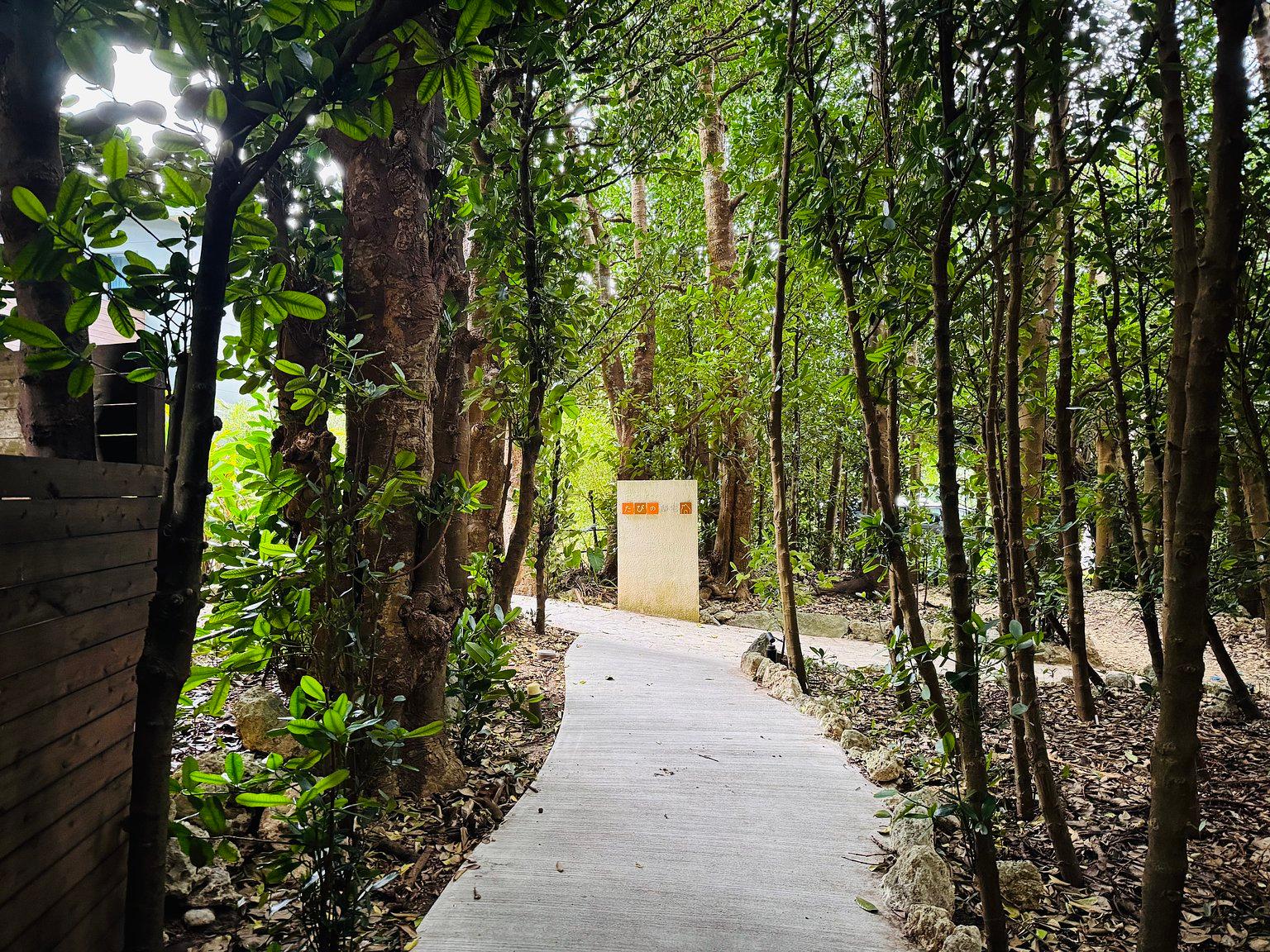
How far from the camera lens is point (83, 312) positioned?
3.89 ft

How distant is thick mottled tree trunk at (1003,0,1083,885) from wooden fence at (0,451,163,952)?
2277mm

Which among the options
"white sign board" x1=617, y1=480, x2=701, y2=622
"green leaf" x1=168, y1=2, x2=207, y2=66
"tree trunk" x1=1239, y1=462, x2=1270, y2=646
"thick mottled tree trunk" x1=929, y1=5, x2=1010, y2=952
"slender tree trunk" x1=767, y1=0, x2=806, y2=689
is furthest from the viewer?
"white sign board" x1=617, y1=480, x2=701, y2=622

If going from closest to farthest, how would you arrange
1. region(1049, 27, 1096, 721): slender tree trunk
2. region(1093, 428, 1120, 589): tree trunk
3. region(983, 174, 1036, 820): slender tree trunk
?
region(983, 174, 1036, 820): slender tree trunk
region(1049, 27, 1096, 721): slender tree trunk
region(1093, 428, 1120, 589): tree trunk

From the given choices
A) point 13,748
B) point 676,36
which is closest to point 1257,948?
point 13,748

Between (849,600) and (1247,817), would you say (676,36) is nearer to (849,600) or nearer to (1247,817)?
(1247,817)

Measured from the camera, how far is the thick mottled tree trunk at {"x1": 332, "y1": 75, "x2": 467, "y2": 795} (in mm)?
2719

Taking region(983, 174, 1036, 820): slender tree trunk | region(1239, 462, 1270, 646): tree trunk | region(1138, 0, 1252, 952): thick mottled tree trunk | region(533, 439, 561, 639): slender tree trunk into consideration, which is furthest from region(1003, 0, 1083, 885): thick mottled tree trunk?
region(533, 439, 561, 639): slender tree trunk

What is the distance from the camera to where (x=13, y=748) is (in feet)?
4.16

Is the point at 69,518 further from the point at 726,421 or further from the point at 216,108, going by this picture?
the point at 726,421

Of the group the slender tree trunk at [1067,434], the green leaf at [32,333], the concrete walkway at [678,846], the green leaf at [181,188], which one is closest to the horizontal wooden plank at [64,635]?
the green leaf at [32,333]

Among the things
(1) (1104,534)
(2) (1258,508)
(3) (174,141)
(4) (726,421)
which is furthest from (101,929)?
(1) (1104,534)

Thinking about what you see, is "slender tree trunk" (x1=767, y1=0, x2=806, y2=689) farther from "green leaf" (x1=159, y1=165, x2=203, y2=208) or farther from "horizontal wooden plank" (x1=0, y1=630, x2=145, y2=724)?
"horizontal wooden plank" (x1=0, y1=630, x2=145, y2=724)

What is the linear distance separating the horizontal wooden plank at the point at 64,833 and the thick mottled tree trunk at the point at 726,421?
22.9 ft

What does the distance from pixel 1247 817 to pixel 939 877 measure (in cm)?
151
